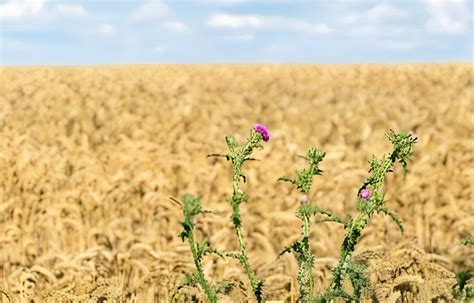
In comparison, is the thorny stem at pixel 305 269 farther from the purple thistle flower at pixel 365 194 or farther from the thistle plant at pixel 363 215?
the purple thistle flower at pixel 365 194

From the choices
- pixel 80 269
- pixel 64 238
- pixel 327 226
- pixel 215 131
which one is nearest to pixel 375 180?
pixel 80 269

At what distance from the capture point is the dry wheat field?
3.46 meters

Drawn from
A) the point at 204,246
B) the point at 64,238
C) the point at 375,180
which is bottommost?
the point at 64,238

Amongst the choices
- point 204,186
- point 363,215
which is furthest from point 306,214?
point 204,186

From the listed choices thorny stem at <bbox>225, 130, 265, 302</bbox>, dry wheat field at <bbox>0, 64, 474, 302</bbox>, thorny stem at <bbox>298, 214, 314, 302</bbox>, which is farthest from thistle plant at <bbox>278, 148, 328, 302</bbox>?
dry wheat field at <bbox>0, 64, 474, 302</bbox>

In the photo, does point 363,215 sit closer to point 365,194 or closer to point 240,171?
point 365,194

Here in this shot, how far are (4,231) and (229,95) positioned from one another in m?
7.14

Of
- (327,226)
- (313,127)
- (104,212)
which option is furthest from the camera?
(313,127)

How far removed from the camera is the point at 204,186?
26.0 ft

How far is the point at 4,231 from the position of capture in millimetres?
6730

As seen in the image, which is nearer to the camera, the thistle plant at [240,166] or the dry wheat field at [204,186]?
the thistle plant at [240,166]

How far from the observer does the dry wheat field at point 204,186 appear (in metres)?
3.46

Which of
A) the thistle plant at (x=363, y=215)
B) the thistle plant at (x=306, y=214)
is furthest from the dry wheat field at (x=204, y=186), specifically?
the thistle plant at (x=306, y=214)

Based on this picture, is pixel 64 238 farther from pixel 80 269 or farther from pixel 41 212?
pixel 80 269
